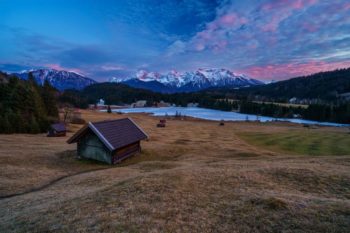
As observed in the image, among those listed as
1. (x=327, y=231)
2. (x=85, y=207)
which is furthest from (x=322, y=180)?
(x=85, y=207)

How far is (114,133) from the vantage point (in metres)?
32.1

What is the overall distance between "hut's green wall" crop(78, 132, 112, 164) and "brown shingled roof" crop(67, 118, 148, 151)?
95 centimetres

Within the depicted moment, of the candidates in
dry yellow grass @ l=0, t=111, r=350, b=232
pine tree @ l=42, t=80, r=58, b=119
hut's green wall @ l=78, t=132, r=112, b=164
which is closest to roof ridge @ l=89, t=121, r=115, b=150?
hut's green wall @ l=78, t=132, r=112, b=164

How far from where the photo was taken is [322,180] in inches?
617

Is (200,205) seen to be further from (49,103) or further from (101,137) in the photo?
(49,103)

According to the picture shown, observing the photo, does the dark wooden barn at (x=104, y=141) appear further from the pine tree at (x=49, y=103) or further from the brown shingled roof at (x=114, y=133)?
the pine tree at (x=49, y=103)

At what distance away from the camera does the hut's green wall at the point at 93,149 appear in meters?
30.4

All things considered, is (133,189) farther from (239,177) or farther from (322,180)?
(322,180)

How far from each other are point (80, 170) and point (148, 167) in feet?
27.7

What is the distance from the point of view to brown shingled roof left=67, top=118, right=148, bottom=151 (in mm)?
29814

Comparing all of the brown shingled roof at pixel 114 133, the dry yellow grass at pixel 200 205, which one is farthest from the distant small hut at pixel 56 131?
the dry yellow grass at pixel 200 205

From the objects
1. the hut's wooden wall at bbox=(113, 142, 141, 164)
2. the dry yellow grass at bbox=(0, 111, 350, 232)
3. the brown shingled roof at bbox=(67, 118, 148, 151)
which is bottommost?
the hut's wooden wall at bbox=(113, 142, 141, 164)

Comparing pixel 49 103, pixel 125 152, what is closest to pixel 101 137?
pixel 125 152

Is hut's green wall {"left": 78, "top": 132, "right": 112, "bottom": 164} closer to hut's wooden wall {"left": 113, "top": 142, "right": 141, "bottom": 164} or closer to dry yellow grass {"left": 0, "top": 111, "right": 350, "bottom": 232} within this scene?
hut's wooden wall {"left": 113, "top": 142, "right": 141, "bottom": 164}
